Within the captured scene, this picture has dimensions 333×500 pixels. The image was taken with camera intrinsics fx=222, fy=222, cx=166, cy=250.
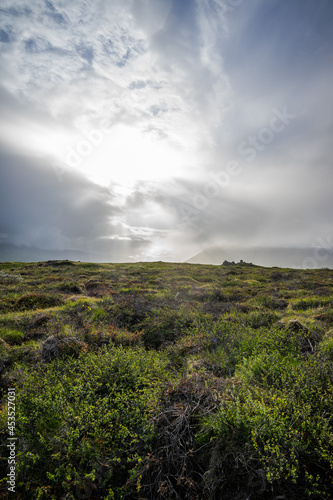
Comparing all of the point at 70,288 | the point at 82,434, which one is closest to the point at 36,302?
the point at 70,288

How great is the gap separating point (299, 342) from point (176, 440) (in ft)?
14.4

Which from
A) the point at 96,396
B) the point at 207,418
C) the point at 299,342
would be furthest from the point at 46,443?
the point at 299,342

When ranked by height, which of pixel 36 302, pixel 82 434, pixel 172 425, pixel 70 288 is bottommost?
pixel 82 434

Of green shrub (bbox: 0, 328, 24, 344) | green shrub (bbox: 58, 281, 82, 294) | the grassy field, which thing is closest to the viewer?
the grassy field

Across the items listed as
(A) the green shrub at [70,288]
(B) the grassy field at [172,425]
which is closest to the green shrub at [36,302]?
(A) the green shrub at [70,288]

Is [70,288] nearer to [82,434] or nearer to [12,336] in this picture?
[12,336]

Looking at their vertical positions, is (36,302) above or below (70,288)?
below

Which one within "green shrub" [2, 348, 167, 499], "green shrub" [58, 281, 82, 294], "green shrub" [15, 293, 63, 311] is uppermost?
"green shrub" [58, 281, 82, 294]

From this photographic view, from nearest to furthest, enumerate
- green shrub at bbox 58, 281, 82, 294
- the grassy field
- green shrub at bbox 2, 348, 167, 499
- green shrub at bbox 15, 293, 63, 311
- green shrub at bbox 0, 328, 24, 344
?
the grassy field, green shrub at bbox 2, 348, 167, 499, green shrub at bbox 0, 328, 24, 344, green shrub at bbox 15, 293, 63, 311, green shrub at bbox 58, 281, 82, 294

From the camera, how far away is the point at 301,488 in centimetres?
262

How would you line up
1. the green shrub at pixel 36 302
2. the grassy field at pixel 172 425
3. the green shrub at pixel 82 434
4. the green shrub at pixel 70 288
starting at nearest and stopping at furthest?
the grassy field at pixel 172 425
the green shrub at pixel 82 434
the green shrub at pixel 36 302
the green shrub at pixel 70 288

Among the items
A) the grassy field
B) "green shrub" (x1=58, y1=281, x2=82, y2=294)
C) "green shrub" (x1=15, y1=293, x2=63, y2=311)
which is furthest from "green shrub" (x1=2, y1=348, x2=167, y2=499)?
"green shrub" (x1=58, y1=281, x2=82, y2=294)

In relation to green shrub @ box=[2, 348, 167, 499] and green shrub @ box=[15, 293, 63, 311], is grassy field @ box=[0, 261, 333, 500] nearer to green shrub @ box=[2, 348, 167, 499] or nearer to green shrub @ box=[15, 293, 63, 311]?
green shrub @ box=[2, 348, 167, 499]

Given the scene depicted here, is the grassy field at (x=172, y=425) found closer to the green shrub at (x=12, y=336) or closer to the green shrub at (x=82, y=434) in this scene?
the green shrub at (x=82, y=434)
